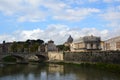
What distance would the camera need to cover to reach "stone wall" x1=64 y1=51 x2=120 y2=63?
4425cm

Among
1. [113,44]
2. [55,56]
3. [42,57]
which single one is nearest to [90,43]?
[55,56]

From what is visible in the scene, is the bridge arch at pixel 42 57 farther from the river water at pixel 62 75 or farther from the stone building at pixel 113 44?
the river water at pixel 62 75

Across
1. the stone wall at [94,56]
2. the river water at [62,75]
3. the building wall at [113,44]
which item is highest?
the building wall at [113,44]

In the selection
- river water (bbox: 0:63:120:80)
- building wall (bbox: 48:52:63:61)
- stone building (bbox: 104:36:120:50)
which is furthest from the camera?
building wall (bbox: 48:52:63:61)

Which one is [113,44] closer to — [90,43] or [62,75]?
[90,43]

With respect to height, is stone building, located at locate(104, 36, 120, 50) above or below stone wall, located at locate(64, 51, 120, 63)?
above

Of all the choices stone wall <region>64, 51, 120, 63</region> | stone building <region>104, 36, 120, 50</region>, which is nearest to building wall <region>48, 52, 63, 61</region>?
stone wall <region>64, 51, 120, 63</region>

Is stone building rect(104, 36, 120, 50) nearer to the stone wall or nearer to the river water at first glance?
the stone wall

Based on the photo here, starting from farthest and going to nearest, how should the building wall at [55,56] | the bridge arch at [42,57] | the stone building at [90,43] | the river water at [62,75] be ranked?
the bridge arch at [42,57]
the building wall at [55,56]
the stone building at [90,43]
the river water at [62,75]

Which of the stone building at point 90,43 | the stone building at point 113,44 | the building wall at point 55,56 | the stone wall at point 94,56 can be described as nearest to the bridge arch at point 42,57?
the building wall at point 55,56

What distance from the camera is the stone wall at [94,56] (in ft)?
145

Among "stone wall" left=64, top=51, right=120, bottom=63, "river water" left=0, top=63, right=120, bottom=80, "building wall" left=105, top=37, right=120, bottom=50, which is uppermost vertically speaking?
A: "building wall" left=105, top=37, right=120, bottom=50

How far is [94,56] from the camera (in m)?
50.3

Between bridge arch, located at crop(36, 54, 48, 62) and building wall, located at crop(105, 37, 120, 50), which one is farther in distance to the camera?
bridge arch, located at crop(36, 54, 48, 62)
